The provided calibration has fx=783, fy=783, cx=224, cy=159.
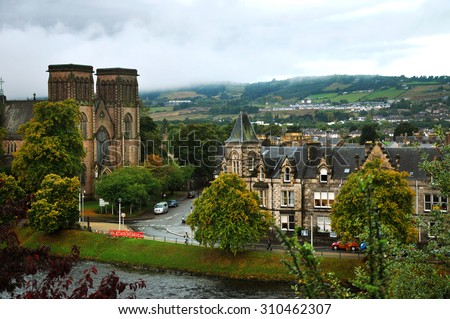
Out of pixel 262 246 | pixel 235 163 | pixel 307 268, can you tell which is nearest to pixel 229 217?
pixel 262 246

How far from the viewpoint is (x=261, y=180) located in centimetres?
6588

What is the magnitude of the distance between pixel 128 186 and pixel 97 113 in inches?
830

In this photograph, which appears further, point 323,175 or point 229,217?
point 323,175

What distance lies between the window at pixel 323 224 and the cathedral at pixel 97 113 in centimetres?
3914

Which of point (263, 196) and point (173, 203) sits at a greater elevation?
point (263, 196)

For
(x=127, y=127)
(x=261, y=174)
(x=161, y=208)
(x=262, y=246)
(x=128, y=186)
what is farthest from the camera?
(x=127, y=127)

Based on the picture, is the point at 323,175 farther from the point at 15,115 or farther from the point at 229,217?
the point at 15,115

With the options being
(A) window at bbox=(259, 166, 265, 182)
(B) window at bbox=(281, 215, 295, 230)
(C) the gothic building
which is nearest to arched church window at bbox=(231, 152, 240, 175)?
(C) the gothic building

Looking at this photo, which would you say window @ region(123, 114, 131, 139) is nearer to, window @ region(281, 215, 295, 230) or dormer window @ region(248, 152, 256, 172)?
dormer window @ region(248, 152, 256, 172)

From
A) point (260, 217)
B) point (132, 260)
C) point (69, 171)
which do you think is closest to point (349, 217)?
point (260, 217)

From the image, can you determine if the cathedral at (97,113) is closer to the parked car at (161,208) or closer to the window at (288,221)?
the parked car at (161,208)

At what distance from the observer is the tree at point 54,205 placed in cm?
6600

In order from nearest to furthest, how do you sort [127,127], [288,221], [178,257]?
[178,257]
[288,221]
[127,127]

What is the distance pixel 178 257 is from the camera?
196 feet
